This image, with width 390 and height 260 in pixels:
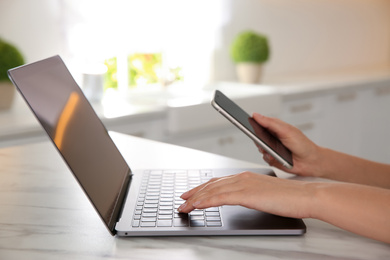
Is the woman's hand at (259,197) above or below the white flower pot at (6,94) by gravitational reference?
above

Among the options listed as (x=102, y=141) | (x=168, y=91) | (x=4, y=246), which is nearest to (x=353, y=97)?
(x=168, y=91)

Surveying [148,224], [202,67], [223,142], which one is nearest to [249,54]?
[202,67]

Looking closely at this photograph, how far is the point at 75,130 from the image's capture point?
0.92m

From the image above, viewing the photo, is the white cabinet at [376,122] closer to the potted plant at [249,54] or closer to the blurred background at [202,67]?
the blurred background at [202,67]

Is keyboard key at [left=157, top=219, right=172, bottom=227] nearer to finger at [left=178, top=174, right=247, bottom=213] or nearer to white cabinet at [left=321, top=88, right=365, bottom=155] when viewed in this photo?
finger at [left=178, top=174, right=247, bottom=213]

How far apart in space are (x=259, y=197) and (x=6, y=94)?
5.98 feet

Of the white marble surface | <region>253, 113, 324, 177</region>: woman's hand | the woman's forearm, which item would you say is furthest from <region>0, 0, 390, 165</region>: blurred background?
the woman's forearm

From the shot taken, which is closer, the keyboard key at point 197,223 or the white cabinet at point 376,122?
the keyboard key at point 197,223

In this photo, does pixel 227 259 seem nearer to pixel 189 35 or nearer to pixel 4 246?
pixel 4 246

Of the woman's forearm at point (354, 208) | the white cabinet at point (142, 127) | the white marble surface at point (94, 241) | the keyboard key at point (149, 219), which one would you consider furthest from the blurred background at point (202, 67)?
the woman's forearm at point (354, 208)

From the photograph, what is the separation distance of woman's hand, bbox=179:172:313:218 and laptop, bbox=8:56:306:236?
22 millimetres

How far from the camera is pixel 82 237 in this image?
849 mm

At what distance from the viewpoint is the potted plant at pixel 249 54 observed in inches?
132

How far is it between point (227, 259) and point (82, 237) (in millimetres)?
238
